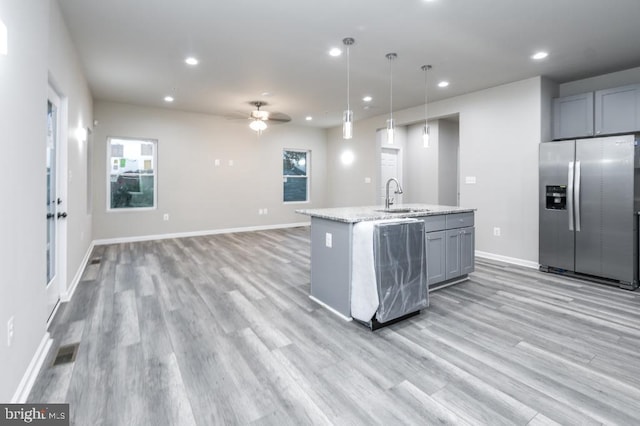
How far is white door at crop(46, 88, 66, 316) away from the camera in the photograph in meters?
2.92

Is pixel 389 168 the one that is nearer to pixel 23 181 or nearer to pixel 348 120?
pixel 348 120

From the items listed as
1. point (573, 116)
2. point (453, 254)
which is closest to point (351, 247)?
point (453, 254)

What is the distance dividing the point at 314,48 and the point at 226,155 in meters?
4.37

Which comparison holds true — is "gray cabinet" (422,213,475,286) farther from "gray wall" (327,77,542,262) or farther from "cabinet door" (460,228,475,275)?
"gray wall" (327,77,542,262)

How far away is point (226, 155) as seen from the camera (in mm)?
7383

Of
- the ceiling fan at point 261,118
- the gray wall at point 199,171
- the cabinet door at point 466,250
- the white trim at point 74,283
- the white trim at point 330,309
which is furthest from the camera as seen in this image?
the gray wall at point 199,171

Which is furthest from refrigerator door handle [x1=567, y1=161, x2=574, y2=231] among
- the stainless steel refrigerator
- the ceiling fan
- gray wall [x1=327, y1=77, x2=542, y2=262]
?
the ceiling fan

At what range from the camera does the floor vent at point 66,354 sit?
6.84 ft

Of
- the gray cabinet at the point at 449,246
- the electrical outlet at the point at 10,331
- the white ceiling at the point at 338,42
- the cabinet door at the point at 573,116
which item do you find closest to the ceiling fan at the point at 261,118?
the white ceiling at the point at 338,42

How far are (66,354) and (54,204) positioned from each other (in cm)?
158

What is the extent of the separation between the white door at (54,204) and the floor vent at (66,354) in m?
0.85

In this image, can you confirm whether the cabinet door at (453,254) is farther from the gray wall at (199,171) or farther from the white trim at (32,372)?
the gray wall at (199,171)

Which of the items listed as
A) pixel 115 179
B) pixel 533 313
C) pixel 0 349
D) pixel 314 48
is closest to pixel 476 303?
pixel 533 313

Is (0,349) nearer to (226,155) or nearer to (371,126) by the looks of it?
(226,155)
